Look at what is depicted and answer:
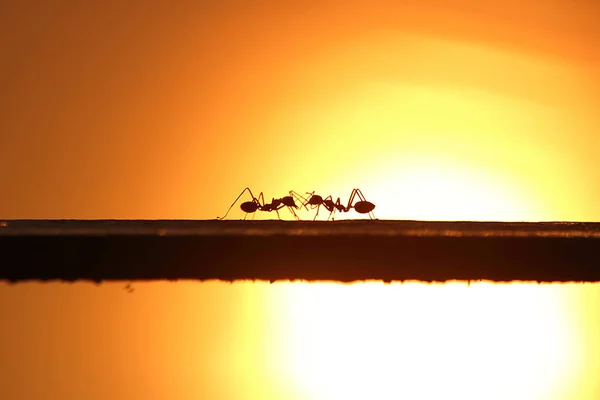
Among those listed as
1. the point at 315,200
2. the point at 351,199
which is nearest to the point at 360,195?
the point at 351,199

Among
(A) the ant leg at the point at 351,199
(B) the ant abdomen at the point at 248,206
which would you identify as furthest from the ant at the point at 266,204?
(A) the ant leg at the point at 351,199

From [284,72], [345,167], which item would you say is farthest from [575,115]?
[284,72]

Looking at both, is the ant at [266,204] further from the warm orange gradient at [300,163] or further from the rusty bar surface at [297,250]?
the rusty bar surface at [297,250]

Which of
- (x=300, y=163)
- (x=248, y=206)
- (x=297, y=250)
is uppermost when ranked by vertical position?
(x=300, y=163)

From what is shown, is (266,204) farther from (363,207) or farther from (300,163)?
(363,207)

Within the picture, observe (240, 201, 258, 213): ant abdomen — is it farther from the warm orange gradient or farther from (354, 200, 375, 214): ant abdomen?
(354, 200, 375, 214): ant abdomen
